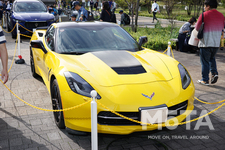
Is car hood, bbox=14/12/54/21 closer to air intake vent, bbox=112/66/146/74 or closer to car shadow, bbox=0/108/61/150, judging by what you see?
car shadow, bbox=0/108/61/150

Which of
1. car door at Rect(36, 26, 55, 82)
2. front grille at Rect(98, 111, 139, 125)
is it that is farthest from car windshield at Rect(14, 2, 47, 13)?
front grille at Rect(98, 111, 139, 125)

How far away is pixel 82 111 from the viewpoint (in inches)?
135

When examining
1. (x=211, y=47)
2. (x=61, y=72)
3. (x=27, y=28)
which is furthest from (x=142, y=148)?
(x=27, y=28)

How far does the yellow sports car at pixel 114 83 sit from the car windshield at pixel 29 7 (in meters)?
9.53

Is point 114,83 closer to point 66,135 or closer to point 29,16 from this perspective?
point 66,135

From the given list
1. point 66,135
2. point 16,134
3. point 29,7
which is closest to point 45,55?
point 16,134

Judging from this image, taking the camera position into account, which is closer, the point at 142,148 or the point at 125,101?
the point at 125,101

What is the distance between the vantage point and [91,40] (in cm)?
492

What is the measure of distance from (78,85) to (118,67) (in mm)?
721

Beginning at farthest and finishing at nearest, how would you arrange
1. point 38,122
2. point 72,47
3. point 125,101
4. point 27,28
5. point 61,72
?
point 27,28 → point 72,47 → point 38,122 → point 61,72 → point 125,101

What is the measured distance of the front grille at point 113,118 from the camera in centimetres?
332

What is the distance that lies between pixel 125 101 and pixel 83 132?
706 millimetres

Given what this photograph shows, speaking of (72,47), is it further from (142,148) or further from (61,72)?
(142,148)

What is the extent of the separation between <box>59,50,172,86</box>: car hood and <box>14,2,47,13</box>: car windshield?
10.2 meters
